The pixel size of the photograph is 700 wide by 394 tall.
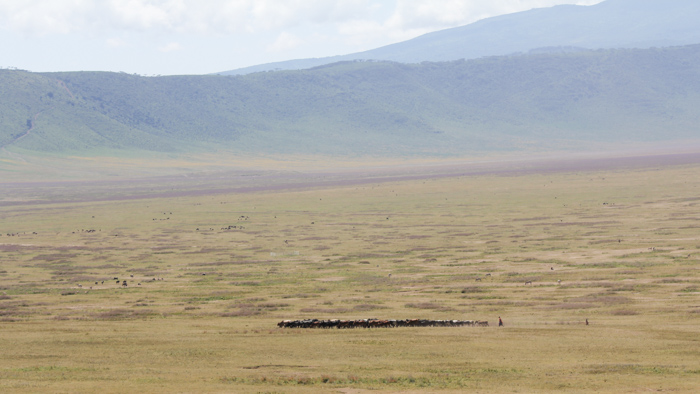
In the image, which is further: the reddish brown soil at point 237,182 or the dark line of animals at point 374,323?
the reddish brown soil at point 237,182

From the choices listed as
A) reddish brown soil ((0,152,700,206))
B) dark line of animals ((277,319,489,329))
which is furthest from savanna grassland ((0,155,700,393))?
reddish brown soil ((0,152,700,206))

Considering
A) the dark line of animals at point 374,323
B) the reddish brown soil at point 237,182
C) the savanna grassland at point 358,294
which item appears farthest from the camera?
the reddish brown soil at point 237,182

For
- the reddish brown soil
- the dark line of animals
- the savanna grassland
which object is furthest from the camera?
the reddish brown soil

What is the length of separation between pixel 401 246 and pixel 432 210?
2686cm

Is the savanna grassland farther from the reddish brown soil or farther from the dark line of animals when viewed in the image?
the reddish brown soil

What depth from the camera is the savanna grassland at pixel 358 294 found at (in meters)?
24.5

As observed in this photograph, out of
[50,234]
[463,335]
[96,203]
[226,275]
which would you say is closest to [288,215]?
[50,234]

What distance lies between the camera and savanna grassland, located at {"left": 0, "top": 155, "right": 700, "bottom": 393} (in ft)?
80.5

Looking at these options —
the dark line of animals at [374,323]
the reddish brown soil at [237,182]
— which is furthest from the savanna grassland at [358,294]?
the reddish brown soil at [237,182]

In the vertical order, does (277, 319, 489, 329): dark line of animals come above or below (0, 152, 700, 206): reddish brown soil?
below

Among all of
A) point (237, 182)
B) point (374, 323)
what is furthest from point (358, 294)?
point (237, 182)

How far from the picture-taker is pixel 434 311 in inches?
1415

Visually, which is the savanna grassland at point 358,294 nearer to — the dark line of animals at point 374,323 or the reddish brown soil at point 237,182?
the dark line of animals at point 374,323

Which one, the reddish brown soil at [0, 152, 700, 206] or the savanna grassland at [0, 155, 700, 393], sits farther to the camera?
the reddish brown soil at [0, 152, 700, 206]
